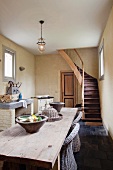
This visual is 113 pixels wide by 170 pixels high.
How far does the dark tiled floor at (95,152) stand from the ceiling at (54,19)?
118 inches

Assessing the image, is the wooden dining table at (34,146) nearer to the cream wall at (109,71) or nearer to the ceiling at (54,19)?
the cream wall at (109,71)

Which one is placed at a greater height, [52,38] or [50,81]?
[52,38]

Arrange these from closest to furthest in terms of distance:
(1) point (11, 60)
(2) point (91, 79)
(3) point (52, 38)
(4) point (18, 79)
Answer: (3) point (52, 38), (1) point (11, 60), (4) point (18, 79), (2) point (91, 79)

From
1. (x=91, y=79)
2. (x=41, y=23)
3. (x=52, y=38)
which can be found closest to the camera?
(x=41, y=23)

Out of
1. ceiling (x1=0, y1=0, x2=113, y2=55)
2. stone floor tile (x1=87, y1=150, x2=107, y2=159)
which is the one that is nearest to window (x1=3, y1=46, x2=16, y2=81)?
ceiling (x1=0, y1=0, x2=113, y2=55)

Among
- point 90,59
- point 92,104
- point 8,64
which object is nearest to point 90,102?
point 92,104

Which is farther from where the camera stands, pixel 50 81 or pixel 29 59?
pixel 50 81

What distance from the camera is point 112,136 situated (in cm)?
319

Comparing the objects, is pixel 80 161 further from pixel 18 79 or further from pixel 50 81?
pixel 50 81

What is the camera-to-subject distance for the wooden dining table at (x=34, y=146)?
3.69ft

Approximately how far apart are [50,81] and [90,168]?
16.6 feet

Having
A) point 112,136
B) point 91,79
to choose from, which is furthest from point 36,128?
point 91,79

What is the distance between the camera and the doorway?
6.85 m

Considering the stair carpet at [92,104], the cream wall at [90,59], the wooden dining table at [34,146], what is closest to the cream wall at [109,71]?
the stair carpet at [92,104]
